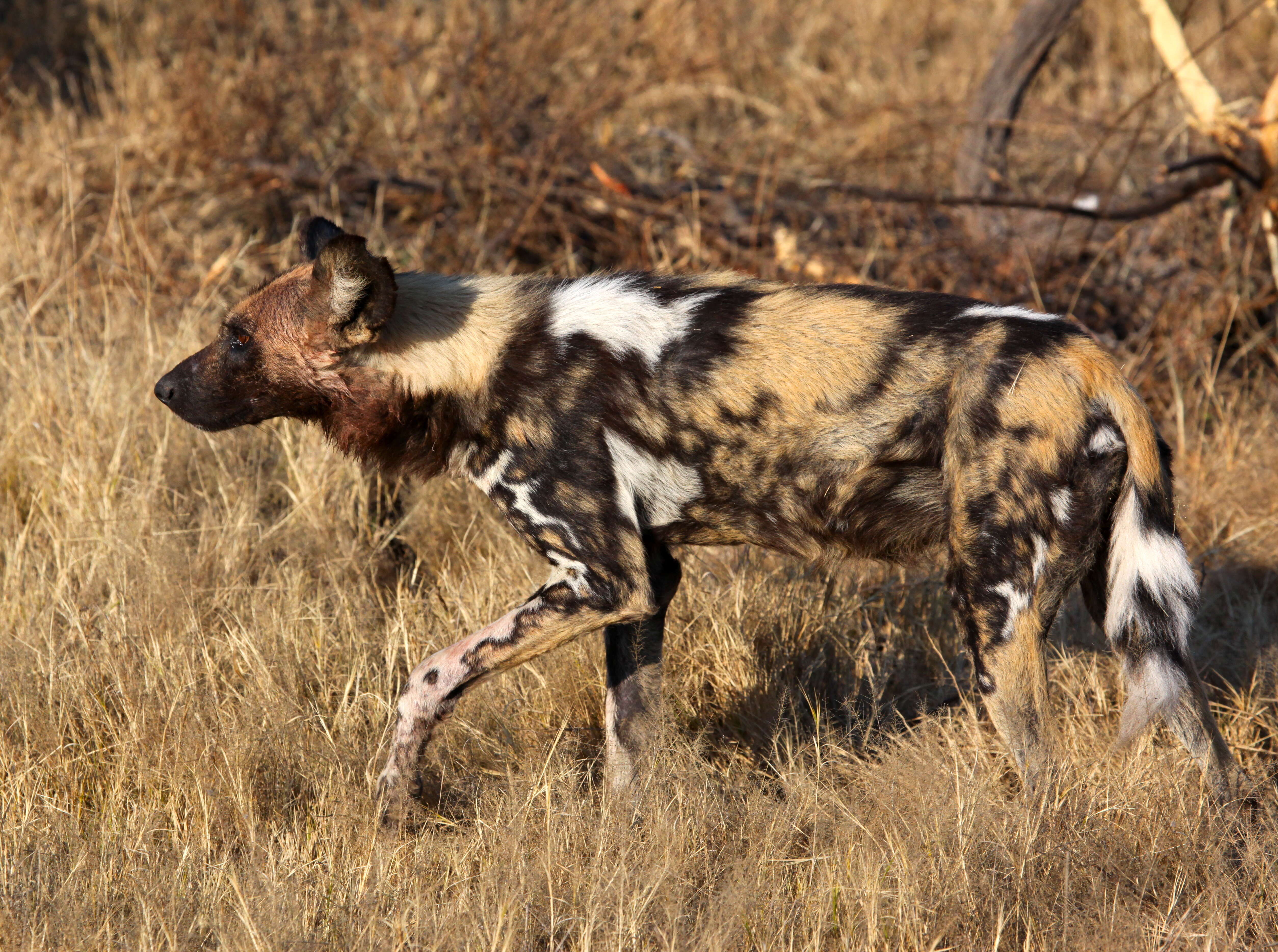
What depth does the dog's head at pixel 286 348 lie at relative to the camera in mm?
2697

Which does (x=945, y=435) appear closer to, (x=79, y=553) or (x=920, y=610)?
(x=920, y=610)

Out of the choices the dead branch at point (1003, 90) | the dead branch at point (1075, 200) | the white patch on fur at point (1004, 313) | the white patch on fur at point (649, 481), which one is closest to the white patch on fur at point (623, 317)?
the white patch on fur at point (649, 481)

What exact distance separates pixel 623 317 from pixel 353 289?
574 millimetres

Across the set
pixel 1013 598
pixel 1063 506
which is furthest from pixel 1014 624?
pixel 1063 506

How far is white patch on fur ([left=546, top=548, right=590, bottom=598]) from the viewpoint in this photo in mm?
2615

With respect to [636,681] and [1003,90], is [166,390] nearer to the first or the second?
[636,681]

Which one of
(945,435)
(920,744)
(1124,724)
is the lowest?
(920,744)

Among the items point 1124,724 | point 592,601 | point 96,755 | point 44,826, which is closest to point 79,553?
point 96,755

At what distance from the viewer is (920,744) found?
2986mm

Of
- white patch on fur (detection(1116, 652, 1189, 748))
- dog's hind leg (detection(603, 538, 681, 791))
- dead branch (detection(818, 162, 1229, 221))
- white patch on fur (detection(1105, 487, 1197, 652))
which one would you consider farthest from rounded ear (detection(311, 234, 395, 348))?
dead branch (detection(818, 162, 1229, 221))

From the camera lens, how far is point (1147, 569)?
8.05 feet

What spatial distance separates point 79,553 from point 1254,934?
9.69ft

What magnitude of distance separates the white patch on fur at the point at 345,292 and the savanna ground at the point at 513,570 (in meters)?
0.90

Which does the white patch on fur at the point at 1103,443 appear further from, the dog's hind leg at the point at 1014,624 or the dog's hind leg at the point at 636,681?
→ the dog's hind leg at the point at 636,681
